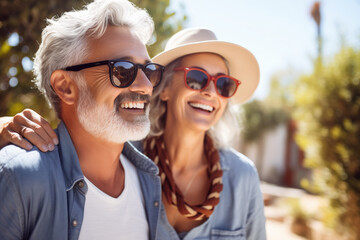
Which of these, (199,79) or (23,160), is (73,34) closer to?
(23,160)

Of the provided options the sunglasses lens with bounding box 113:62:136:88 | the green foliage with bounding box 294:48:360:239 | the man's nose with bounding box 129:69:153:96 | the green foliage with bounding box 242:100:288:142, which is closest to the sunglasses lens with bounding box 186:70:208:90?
the man's nose with bounding box 129:69:153:96

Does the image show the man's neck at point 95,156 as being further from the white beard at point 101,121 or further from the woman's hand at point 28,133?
the woman's hand at point 28,133

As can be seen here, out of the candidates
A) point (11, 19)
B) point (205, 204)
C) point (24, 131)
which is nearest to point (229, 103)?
point (205, 204)

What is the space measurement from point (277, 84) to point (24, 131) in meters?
27.5

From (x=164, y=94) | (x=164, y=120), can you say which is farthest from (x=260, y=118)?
(x=164, y=94)

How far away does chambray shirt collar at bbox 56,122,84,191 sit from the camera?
5.33 feet

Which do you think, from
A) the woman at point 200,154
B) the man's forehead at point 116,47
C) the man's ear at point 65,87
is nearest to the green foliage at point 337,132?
the woman at point 200,154

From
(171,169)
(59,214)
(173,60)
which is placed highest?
(173,60)

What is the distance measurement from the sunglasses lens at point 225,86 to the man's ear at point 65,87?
3.82 ft

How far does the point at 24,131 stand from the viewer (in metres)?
1.56

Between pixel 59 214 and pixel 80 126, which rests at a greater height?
pixel 80 126

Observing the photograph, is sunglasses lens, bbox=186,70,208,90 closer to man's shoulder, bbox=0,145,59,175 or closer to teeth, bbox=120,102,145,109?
teeth, bbox=120,102,145,109

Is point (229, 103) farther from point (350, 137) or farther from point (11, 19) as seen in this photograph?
point (350, 137)

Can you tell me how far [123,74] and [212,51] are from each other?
3.40 feet
